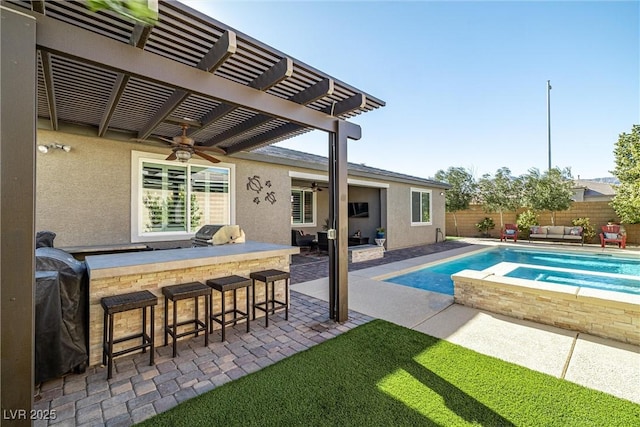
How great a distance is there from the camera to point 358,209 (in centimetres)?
1428

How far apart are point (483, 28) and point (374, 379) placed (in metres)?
10.3

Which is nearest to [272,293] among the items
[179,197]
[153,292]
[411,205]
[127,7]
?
[153,292]

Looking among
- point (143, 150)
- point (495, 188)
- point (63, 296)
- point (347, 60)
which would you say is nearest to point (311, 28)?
point (347, 60)

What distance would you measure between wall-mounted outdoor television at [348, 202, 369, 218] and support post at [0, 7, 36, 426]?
12695 millimetres

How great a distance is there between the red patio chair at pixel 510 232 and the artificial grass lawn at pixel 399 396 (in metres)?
15.1

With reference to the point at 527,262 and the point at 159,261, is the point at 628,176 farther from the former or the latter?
the point at 159,261

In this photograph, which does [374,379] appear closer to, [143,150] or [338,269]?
[338,269]

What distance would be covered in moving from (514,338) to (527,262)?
8.75 meters

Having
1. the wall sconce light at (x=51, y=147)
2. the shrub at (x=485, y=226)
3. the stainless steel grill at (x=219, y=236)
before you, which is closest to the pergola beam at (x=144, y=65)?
the stainless steel grill at (x=219, y=236)

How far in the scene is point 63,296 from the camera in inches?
113

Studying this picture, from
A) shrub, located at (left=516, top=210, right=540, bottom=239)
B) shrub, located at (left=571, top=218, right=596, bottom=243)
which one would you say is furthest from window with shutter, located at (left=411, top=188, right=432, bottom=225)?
shrub, located at (left=571, top=218, right=596, bottom=243)

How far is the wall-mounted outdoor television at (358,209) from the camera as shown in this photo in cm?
1390

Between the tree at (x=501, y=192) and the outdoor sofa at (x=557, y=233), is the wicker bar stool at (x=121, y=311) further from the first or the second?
the tree at (x=501, y=192)

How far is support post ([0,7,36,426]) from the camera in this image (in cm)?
184
